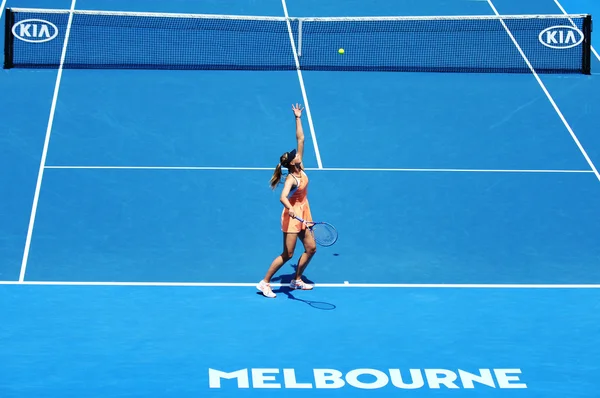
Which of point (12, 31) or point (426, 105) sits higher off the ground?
point (12, 31)

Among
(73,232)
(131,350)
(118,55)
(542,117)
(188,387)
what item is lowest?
(188,387)

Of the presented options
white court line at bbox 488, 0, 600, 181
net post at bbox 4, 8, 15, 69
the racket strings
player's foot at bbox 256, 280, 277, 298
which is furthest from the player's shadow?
net post at bbox 4, 8, 15, 69

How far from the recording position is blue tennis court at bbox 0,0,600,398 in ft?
39.5

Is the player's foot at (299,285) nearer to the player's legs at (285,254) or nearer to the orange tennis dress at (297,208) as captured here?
the player's legs at (285,254)

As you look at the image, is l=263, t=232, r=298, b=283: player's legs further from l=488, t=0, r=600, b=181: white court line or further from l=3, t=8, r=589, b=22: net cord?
l=3, t=8, r=589, b=22: net cord

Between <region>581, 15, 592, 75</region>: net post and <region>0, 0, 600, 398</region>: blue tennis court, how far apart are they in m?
0.34

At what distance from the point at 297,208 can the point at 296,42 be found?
8.39 meters

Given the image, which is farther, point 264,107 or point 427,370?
point 264,107

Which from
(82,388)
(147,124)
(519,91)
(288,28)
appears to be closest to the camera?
(82,388)

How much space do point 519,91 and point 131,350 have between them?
33.6 ft

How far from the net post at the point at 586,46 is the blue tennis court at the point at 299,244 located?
1.13 ft

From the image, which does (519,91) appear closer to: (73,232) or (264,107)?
(264,107)

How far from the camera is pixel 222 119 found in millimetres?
18922

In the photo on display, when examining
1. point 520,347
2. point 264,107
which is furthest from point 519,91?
point 520,347
